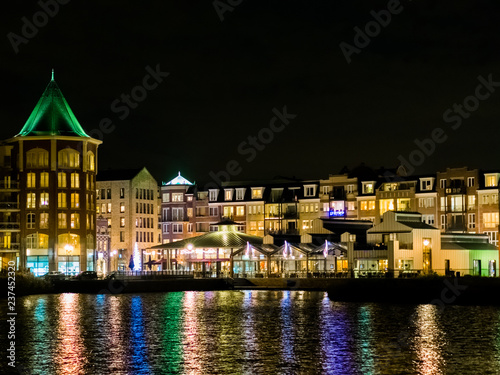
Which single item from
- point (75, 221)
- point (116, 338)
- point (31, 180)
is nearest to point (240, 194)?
point (75, 221)

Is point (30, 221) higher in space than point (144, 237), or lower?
higher

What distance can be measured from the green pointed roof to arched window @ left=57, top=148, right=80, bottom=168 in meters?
2.36

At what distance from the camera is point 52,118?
127812 mm

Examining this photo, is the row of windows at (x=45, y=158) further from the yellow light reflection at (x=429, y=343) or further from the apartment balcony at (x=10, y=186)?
the yellow light reflection at (x=429, y=343)

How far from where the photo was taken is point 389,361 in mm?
42844

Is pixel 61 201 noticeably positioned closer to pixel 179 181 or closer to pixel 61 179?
pixel 61 179

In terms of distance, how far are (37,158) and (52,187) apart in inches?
175

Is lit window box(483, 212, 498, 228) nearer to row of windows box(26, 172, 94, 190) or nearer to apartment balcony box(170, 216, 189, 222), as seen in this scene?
apartment balcony box(170, 216, 189, 222)

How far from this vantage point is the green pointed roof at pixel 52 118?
418 feet

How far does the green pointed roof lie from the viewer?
127m

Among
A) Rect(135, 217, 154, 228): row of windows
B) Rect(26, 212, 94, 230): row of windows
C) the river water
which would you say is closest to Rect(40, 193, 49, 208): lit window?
Rect(26, 212, 94, 230): row of windows

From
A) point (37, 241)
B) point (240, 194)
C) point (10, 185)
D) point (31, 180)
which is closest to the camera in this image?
point (37, 241)

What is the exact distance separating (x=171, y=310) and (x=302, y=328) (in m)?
18.6

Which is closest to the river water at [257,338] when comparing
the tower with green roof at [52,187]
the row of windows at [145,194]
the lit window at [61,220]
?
the tower with green roof at [52,187]
